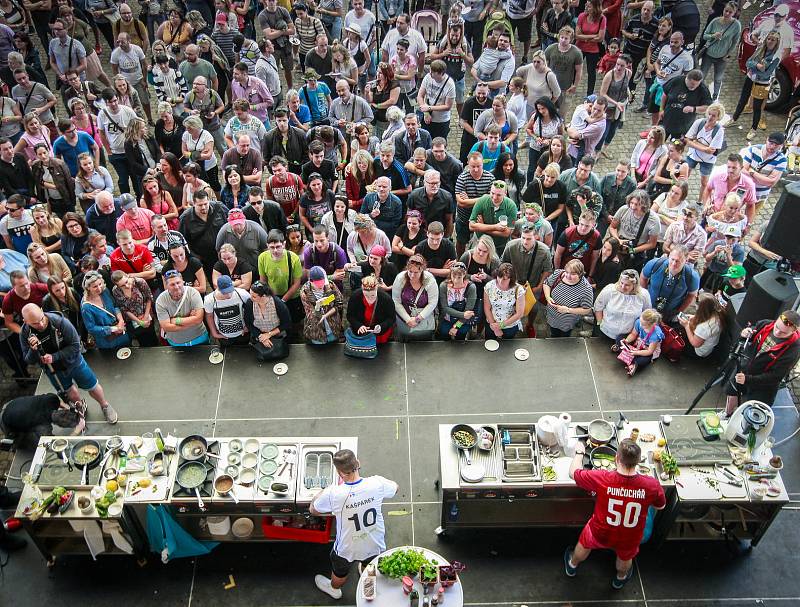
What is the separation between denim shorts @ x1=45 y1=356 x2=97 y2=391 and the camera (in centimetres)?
762

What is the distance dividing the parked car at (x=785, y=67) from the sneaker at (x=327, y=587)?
1125 centimetres

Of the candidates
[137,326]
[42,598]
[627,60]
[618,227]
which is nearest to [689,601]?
[618,227]

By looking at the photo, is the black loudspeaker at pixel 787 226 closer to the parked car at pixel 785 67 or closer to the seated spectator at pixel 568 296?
the seated spectator at pixel 568 296

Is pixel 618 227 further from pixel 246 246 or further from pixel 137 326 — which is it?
pixel 137 326

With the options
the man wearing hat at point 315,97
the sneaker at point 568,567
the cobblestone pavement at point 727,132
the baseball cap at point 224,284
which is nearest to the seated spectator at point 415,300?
the baseball cap at point 224,284

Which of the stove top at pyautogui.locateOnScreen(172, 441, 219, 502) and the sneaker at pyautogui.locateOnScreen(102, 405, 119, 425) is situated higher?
the stove top at pyautogui.locateOnScreen(172, 441, 219, 502)

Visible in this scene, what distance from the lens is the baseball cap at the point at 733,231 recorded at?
29.5 feet

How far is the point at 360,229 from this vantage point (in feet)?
28.8

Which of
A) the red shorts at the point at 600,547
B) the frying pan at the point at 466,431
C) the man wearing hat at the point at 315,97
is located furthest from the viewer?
the man wearing hat at the point at 315,97

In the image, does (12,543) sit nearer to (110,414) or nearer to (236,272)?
(110,414)

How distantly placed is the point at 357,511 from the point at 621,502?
216 cm

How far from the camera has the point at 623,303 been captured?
8.19 meters

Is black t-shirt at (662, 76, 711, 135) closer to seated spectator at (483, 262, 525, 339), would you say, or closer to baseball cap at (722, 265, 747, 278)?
baseball cap at (722, 265, 747, 278)

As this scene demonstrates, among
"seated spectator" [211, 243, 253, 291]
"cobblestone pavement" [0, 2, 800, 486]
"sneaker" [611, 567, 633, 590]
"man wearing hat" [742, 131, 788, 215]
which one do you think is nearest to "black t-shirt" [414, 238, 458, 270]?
"seated spectator" [211, 243, 253, 291]
